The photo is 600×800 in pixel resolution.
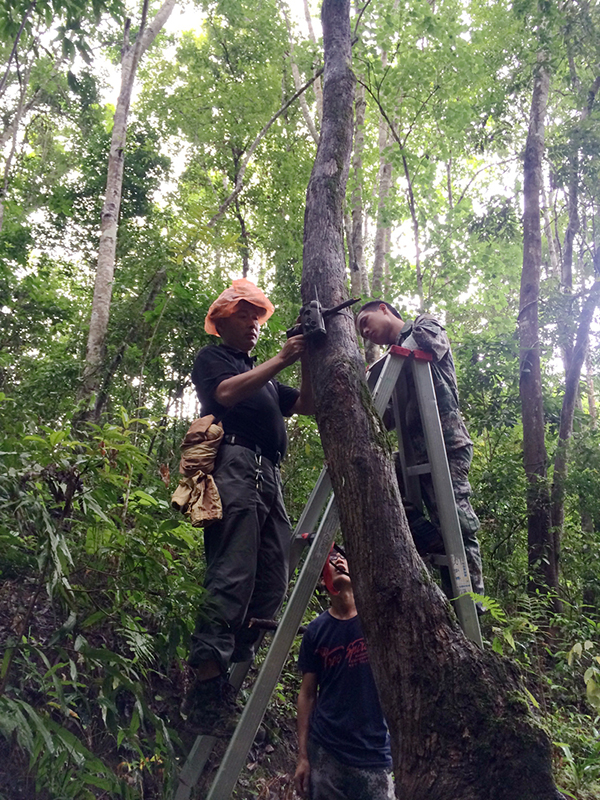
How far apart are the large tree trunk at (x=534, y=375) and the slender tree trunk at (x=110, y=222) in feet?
16.5

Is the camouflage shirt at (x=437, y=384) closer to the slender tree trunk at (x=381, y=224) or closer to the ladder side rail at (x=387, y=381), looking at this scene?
the ladder side rail at (x=387, y=381)

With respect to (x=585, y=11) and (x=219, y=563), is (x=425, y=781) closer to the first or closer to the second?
(x=219, y=563)

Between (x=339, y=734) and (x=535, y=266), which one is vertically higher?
(x=535, y=266)

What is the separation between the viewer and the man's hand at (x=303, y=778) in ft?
8.75

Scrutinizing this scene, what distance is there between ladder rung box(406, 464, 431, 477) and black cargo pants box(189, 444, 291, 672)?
0.72 metres

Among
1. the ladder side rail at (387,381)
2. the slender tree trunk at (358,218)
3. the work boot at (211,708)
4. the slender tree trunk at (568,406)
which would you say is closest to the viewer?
the work boot at (211,708)

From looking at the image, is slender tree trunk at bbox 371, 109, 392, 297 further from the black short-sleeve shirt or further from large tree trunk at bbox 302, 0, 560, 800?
large tree trunk at bbox 302, 0, 560, 800

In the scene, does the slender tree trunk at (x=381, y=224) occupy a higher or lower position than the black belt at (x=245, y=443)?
higher

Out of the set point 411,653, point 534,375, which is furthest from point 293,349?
point 534,375

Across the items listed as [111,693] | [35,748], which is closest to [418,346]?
[111,693]

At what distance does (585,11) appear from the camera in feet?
24.2

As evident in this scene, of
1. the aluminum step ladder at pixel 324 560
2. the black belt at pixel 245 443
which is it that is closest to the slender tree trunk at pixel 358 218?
the aluminum step ladder at pixel 324 560

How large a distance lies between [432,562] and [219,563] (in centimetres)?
107

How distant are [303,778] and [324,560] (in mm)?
1203
